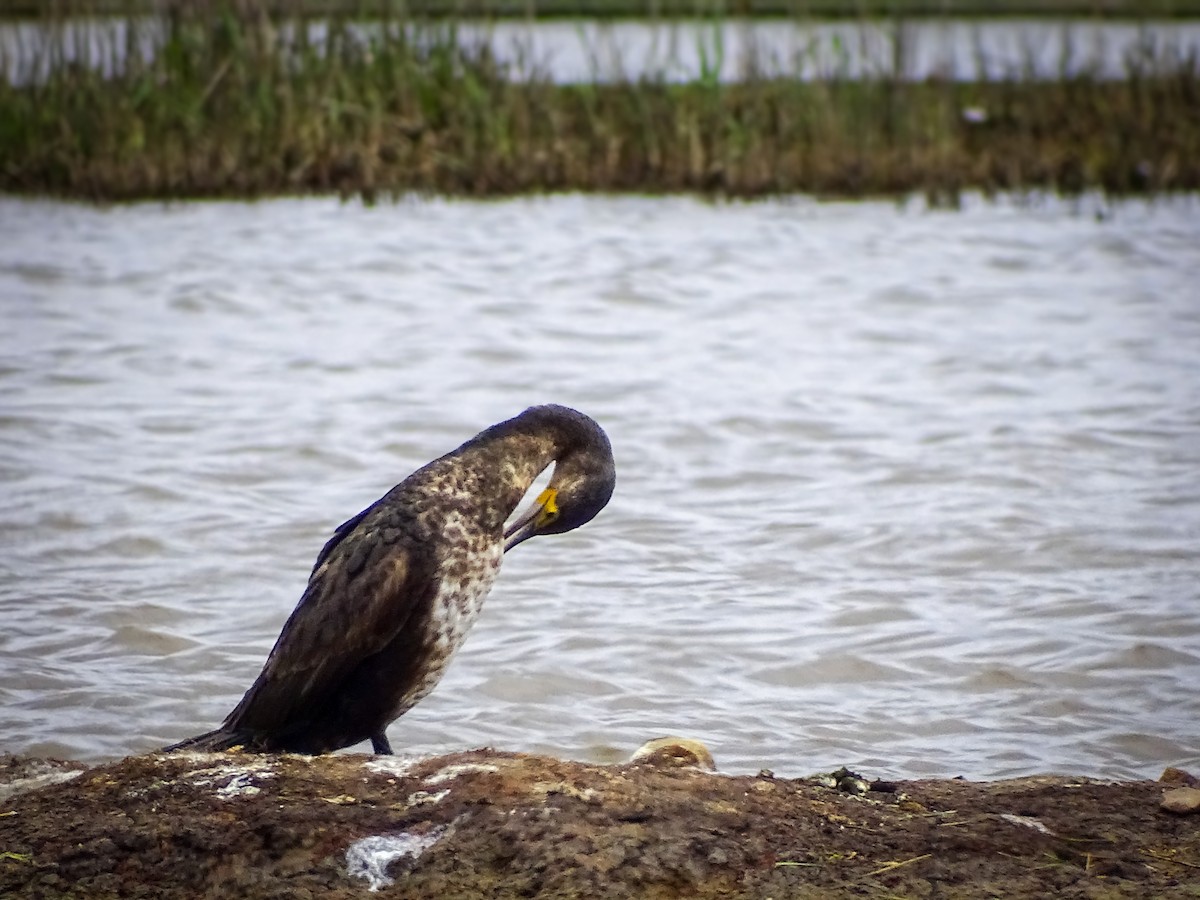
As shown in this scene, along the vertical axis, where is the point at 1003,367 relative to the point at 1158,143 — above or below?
below

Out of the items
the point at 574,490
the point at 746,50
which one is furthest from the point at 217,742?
the point at 746,50

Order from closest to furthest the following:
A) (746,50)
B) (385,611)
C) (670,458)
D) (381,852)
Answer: (381,852) < (385,611) < (670,458) < (746,50)

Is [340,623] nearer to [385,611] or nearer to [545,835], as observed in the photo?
[385,611]

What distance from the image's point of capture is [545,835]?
3549 mm

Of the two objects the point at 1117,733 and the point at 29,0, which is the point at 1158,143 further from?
the point at 1117,733

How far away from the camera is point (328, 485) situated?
323 inches

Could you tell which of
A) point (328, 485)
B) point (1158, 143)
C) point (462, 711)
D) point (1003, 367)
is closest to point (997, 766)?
point (462, 711)

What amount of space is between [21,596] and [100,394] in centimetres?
349

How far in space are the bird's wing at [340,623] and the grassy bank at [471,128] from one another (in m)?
10.6

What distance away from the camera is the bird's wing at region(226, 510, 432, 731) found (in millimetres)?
4086

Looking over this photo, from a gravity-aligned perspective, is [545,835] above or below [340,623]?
below

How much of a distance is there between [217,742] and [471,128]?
36.2 ft

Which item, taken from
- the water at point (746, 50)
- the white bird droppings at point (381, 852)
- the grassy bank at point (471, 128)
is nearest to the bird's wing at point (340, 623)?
the white bird droppings at point (381, 852)

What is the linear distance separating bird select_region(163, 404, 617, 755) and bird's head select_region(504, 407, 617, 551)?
10 cm
